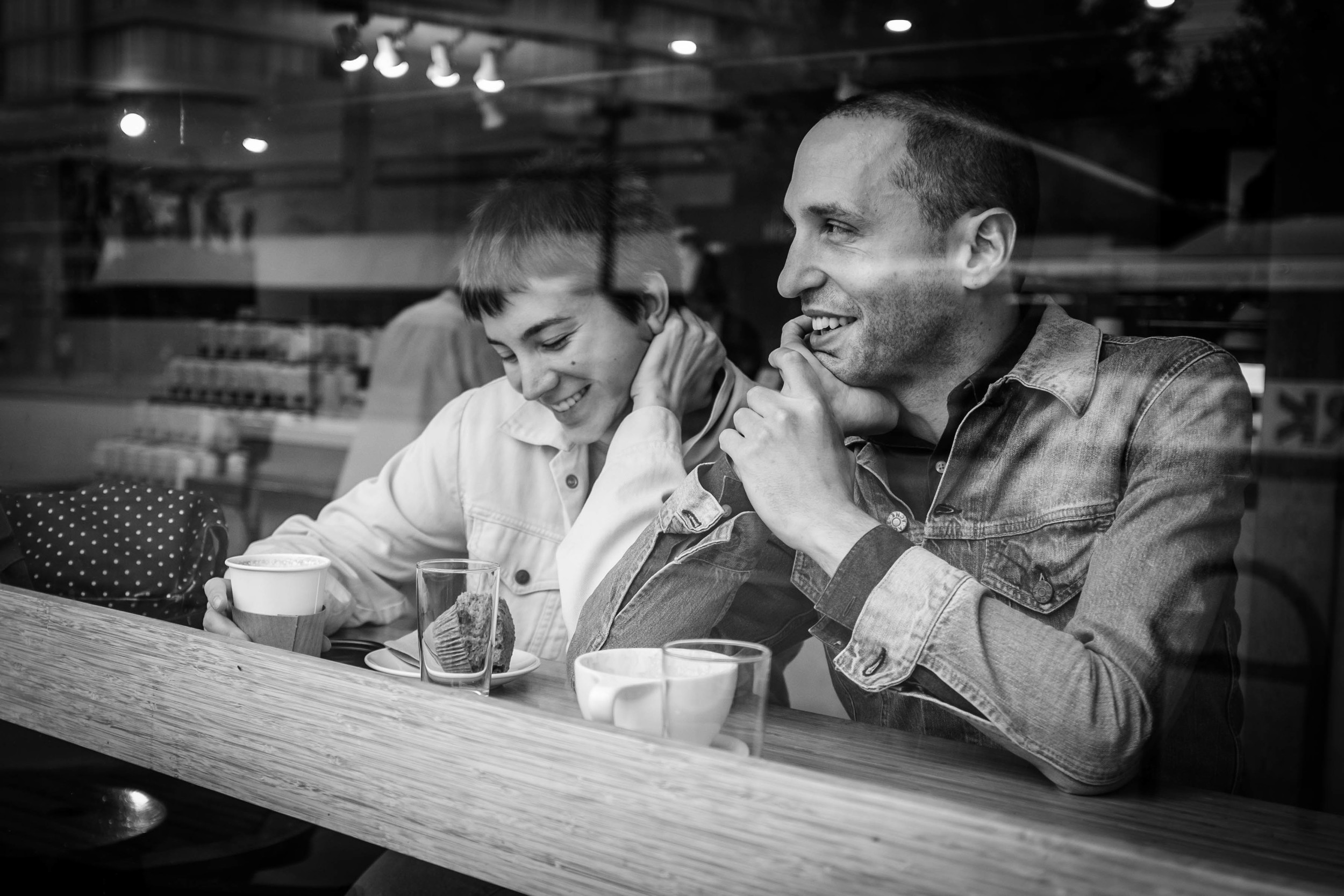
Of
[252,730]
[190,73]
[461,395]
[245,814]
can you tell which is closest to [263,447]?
[190,73]

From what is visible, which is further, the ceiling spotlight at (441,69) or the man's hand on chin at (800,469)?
the ceiling spotlight at (441,69)

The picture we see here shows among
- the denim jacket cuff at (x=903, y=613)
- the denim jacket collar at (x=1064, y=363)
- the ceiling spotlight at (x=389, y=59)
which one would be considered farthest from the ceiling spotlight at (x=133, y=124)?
the denim jacket cuff at (x=903, y=613)

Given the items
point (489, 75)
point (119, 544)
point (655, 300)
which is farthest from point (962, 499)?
point (489, 75)

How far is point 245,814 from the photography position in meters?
1.55

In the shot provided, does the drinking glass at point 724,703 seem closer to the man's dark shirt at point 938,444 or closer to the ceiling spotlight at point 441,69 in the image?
the man's dark shirt at point 938,444

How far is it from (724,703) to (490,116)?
4877 millimetres

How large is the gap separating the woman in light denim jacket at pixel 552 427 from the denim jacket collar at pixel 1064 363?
1.49 ft

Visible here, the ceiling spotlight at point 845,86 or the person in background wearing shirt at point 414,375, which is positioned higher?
the ceiling spotlight at point 845,86

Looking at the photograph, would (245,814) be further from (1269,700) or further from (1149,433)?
A: (1269,700)

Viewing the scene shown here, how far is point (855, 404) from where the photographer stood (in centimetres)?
142

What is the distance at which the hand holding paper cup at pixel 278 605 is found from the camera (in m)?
1.41

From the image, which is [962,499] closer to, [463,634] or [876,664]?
[876,664]

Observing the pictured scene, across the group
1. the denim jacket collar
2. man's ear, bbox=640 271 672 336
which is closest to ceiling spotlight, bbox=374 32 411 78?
man's ear, bbox=640 271 672 336

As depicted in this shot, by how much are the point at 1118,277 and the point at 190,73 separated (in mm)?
2860
